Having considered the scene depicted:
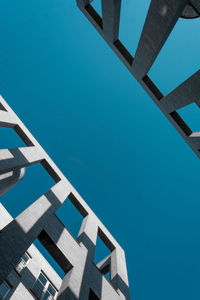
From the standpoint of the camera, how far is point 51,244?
33.2 ft

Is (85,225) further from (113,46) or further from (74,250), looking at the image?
(113,46)

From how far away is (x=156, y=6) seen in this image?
6.67 metres

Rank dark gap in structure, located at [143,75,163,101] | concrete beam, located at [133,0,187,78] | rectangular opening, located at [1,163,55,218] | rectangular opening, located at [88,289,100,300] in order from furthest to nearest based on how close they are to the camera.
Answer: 1. rectangular opening, located at [1,163,55,218]
2. dark gap in structure, located at [143,75,163,101]
3. rectangular opening, located at [88,289,100,300]
4. concrete beam, located at [133,0,187,78]

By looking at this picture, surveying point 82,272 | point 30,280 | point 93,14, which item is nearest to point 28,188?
point 30,280

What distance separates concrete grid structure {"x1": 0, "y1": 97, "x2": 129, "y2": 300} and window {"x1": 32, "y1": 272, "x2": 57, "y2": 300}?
0.29 ft

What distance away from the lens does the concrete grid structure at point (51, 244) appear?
26.0ft

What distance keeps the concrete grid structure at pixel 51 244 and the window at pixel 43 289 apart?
9 cm

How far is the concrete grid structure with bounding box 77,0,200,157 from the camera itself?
21.5 feet

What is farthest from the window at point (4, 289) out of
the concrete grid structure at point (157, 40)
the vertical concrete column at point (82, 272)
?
the concrete grid structure at point (157, 40)

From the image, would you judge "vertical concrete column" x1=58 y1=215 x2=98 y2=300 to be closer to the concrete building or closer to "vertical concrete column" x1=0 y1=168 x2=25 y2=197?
the concrete building

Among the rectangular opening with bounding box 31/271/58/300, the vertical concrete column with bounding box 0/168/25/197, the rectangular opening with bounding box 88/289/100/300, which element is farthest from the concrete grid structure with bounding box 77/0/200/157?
the rectangular opening with bounding box 31/271/58/300

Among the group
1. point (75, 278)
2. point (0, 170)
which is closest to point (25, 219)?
point (0, 170)

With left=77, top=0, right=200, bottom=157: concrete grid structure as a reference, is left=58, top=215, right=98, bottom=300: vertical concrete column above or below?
below

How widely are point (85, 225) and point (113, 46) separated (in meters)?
10.2
